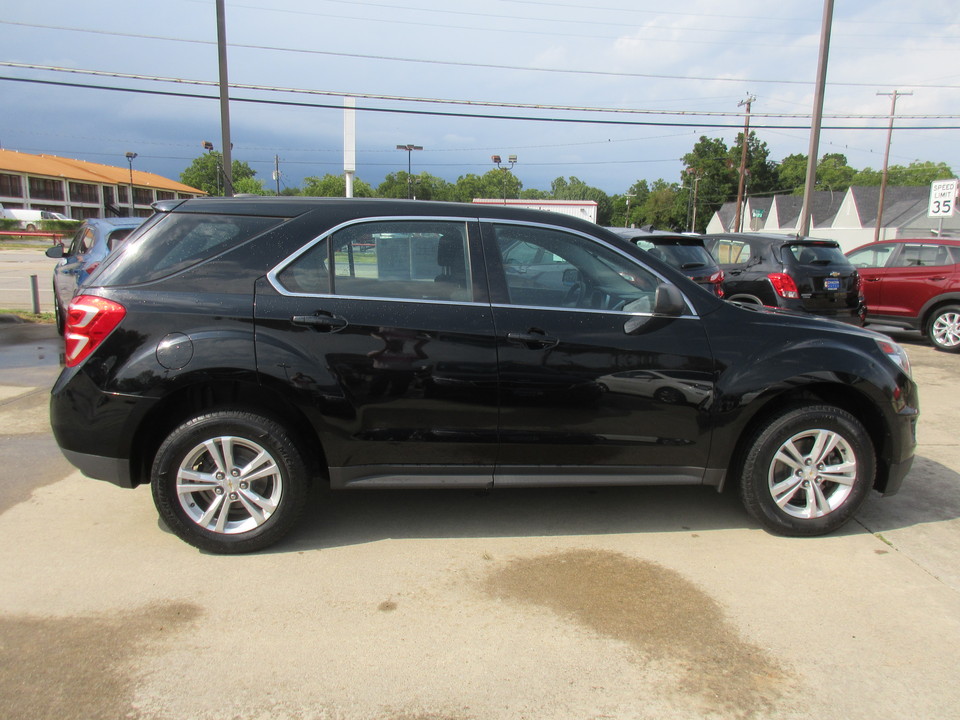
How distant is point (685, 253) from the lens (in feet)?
29.4

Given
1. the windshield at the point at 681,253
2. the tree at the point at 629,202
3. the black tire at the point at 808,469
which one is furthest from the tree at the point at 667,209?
the black tire at the point at 808,469

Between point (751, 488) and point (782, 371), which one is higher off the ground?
point (782, 371)

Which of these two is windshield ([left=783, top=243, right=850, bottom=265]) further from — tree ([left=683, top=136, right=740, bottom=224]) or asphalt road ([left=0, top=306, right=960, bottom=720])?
tree ([left=683, top=136, right=740, bottom=224])

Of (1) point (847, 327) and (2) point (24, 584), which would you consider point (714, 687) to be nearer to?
(1) point (847, 327)

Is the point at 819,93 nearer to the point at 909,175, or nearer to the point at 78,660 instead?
the point at 78,660

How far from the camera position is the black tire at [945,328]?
9.87 meters

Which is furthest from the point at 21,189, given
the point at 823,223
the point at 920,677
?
the point at 920,677

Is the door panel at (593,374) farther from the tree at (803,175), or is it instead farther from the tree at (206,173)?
the tree at (206,173)

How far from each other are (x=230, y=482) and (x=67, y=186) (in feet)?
304

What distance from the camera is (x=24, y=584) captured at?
3.13 metres

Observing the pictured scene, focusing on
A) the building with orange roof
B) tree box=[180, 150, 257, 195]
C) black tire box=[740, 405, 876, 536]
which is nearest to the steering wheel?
black tire box=[740, 405, 876, 536]

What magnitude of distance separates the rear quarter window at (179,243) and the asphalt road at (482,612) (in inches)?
56.8

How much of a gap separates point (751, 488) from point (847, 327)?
3.66 ft

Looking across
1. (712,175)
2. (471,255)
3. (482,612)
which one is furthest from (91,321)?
(712,175)
